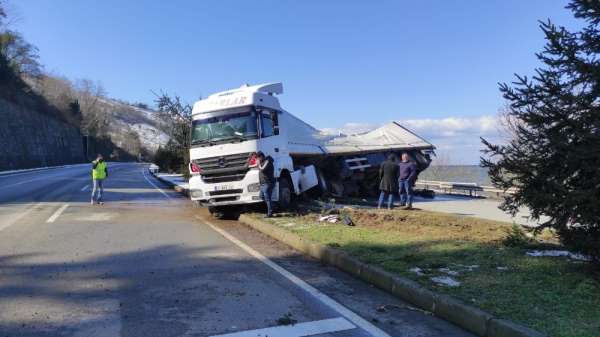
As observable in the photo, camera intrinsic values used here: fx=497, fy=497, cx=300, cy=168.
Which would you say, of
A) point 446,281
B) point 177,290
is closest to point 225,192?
point 177,290

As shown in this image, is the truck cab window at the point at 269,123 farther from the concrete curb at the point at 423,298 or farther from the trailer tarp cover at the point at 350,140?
the concrete curb at the point at 423,298

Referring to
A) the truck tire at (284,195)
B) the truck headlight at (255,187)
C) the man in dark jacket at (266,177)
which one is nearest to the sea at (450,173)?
the truck tire at (284,195)

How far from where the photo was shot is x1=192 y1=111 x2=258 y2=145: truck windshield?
12430 millimetres

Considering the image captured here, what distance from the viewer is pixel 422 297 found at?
5.33m

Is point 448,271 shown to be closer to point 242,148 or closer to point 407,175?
point 242,148

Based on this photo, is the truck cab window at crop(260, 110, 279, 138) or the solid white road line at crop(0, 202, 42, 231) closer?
the solid white road line at crop(0, 202, 42, 231)

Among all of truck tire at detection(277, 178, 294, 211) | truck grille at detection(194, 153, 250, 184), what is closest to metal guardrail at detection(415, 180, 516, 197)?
truck tire at detection(277, 178, 294, 211)

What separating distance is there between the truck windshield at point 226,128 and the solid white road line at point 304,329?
8041 millimetres

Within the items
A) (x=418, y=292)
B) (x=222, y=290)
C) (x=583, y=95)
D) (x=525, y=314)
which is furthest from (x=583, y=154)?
(x=222, y=290)

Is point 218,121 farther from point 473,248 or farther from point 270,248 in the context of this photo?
point 473,248

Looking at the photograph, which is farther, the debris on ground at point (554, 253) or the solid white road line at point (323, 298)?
the debris on ground at point (554, 253)

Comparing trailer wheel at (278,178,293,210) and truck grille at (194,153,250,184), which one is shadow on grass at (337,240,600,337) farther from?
trailer wheel at (278,178,293,210)

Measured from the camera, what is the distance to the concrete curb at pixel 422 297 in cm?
434

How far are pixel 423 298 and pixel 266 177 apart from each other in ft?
23.1
